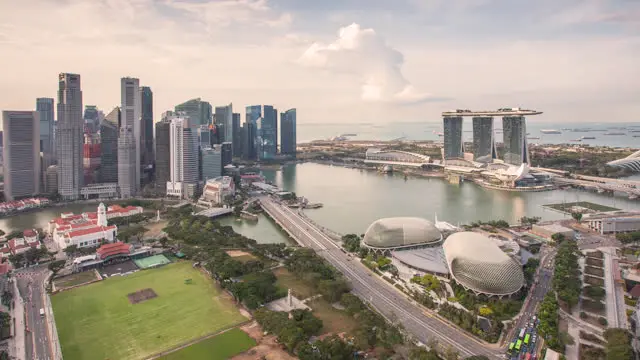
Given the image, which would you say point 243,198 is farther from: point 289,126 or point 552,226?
point 289,126

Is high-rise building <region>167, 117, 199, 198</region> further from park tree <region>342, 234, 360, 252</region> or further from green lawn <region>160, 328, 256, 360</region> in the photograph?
green lawn <region>160, 328, 256, 360</region>

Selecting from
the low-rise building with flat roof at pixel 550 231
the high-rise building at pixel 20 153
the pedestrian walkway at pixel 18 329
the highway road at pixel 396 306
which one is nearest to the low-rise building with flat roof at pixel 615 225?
the low-rise building with flat roof at pixel 550 231

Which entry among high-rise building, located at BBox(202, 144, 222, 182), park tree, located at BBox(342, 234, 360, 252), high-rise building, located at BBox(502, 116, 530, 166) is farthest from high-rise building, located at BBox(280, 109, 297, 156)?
park tree, located at BBox(342, 234, 360, 252)

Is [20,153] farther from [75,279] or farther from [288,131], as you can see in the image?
[288,131]

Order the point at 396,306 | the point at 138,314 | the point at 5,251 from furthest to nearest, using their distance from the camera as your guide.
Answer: the point at 5,251 → the point at 396,306 → the point at 138,314

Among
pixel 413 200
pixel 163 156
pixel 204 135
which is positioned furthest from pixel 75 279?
pixel 204 135

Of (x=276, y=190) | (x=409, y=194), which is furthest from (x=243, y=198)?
(x=409, y=194)
